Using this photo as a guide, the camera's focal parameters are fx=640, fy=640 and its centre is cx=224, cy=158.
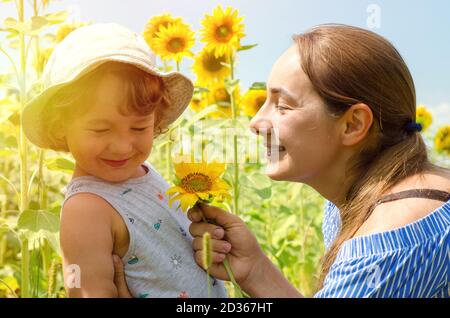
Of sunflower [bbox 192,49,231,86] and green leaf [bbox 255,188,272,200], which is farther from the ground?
sunflower [bbox 192,49,231,86]

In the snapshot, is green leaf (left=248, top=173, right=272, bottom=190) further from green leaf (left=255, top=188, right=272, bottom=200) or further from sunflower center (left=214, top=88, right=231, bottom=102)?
sunflower center (left=214, top=88, right=231, bottom=102)

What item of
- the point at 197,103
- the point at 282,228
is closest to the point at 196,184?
the point at 282,228

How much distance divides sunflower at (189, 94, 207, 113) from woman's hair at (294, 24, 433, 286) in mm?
846

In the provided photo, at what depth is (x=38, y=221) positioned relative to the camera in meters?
1.30

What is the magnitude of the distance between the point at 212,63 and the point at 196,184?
106 cm

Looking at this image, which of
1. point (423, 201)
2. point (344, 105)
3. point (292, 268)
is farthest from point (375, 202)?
point (292, 268)

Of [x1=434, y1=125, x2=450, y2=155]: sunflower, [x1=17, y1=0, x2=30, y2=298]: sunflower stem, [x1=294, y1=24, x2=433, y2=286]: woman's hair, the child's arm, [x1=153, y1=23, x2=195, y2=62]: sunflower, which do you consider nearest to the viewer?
the child's arm

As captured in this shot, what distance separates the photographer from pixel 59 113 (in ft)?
3.51

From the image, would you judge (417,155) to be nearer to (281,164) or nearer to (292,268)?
(281,164)

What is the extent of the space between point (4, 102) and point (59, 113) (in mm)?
469

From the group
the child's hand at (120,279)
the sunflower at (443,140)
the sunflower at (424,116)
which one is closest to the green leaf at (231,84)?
the child's hand at (120,279)

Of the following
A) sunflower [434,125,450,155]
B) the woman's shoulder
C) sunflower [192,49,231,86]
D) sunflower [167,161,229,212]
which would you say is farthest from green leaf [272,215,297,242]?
Answer: sunflower [434,125,450,155]

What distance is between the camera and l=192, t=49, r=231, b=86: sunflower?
1976 millimetres

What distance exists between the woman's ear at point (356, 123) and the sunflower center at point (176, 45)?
65 cm
